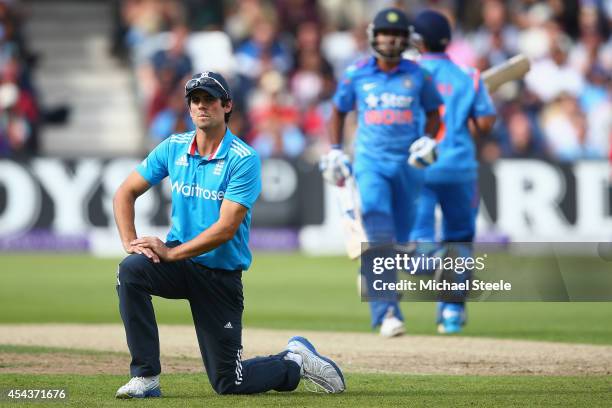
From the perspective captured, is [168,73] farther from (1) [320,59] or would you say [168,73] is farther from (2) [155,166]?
(2) [155,166]

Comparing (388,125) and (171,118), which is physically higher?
(388,125)

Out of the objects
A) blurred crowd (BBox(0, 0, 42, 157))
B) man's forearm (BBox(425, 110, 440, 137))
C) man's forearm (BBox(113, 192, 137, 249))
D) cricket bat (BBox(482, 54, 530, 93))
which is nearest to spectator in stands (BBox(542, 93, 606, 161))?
cricket bat (BBox(482, 54, 530, 93))

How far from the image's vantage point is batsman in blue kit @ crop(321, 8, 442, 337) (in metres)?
10.8

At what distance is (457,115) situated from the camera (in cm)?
1145

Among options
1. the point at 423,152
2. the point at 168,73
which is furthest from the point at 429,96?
the point at 168,73

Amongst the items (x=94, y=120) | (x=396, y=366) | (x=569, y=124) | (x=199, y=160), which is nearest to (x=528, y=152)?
(x=569, y=124)

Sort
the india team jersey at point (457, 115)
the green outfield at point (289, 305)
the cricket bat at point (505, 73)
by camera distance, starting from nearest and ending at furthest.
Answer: the india team jersey at point (457, 115), the green outfield at point (289, 305), the cricket bat at point (505, 73)

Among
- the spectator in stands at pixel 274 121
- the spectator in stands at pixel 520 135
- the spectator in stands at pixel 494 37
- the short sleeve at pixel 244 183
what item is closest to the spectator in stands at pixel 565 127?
the spectator in stands at pixel 520 135

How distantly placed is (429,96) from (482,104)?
70cm

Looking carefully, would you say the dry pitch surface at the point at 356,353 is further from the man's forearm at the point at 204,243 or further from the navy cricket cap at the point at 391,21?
the navy cricket cap at the point at 391,21

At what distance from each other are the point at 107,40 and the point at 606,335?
15274mm

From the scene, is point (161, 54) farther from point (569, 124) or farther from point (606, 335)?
point (606, 335)

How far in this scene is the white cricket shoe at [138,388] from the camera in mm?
7379

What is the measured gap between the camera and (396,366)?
30.1ft
